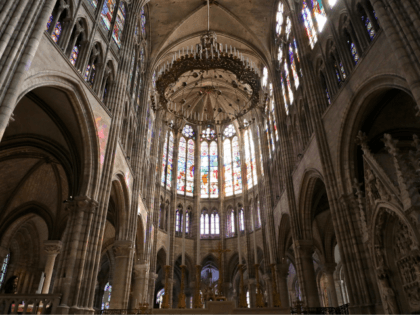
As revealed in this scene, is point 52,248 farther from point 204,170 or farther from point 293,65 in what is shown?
point 293,65

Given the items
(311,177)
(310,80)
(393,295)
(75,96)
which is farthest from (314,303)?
(75,96)

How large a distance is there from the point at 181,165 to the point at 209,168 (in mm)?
3159

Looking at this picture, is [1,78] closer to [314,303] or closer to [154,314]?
[154,314]

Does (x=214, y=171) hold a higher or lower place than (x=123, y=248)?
higher

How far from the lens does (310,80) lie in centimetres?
1563

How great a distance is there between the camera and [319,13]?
15.8m

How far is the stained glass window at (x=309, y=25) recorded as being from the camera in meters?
16.5

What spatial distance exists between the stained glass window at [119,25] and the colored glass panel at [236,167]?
19.7 m

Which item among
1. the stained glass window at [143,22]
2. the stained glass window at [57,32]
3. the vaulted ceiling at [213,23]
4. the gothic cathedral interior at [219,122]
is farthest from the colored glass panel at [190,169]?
the stained glass window at [57,32]

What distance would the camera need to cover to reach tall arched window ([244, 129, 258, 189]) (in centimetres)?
3127

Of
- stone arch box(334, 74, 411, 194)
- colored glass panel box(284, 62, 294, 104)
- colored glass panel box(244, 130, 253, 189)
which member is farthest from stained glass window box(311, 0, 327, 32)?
colored glass panel box(244, 130, 253, 189)

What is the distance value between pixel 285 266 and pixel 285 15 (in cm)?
1720

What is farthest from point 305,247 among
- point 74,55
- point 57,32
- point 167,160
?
point 167,160

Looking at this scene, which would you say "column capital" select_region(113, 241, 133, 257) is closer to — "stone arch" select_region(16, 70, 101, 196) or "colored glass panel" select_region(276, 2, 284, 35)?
"stone arch" select_region(16, 70, 101, 196)
